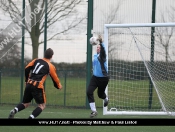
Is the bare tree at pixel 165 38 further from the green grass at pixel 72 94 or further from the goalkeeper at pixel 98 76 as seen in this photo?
the goalkeeper at pixel 98 76

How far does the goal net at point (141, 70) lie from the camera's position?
13906mm

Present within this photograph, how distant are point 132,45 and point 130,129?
5.33 m

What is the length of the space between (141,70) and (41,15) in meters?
4.59

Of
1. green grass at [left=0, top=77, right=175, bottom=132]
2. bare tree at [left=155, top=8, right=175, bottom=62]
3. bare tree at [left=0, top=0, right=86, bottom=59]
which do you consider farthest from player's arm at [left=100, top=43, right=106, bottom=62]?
bare tree at [left=0, top=0, right=86, bottom=59]

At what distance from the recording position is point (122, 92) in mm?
14516

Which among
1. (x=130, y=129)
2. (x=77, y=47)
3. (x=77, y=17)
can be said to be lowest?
(x=130, y=129)

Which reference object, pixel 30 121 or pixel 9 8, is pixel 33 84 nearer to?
pixel 30 121

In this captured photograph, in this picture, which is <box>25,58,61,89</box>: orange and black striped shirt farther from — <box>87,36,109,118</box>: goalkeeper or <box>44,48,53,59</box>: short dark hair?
<box>87,36,109,118</box>: goalkeeper

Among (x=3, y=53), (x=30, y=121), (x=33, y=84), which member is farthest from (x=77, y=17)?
(x=30, y=121)

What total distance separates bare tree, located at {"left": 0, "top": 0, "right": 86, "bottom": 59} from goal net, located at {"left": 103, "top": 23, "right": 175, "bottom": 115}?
6.76 feet

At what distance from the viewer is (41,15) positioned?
17234 mm

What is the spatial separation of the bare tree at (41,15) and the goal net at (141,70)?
2060mm

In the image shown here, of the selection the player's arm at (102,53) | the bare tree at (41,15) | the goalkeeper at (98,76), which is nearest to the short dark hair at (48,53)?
the player's arm at (102,53)

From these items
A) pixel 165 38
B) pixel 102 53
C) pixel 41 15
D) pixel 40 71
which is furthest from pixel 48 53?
pixel 41 15
